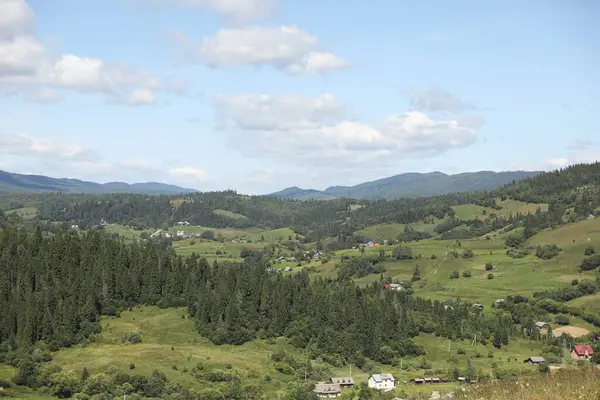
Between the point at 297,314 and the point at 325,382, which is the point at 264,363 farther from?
the point at 297,314

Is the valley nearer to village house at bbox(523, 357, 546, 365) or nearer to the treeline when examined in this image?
the treeline

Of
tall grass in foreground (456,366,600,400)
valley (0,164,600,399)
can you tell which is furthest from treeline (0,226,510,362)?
tall grass in foreground (456,366,600,400)

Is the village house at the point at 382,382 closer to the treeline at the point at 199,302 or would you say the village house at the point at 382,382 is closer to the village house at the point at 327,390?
the village house at the point at 327,390

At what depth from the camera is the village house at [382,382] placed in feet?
315

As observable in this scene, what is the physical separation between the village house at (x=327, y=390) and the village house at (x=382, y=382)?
5718 millimetres

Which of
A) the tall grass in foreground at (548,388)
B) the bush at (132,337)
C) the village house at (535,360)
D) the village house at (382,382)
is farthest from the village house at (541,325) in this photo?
the tall grass in foreground at (548,388)

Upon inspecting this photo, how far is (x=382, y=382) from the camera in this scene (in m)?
98.0

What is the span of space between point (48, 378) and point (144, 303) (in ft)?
150

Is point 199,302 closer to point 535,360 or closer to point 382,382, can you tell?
point 382,382

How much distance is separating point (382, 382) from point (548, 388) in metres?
81.2

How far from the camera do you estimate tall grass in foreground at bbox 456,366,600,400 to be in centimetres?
1931

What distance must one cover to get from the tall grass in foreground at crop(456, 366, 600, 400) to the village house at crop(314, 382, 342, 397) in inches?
2758

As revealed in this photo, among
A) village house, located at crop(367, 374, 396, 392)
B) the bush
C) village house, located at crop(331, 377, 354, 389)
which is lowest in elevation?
village house, located at crop(331, 377, 354, 389)

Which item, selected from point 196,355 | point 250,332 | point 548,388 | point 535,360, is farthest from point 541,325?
point 548,388
